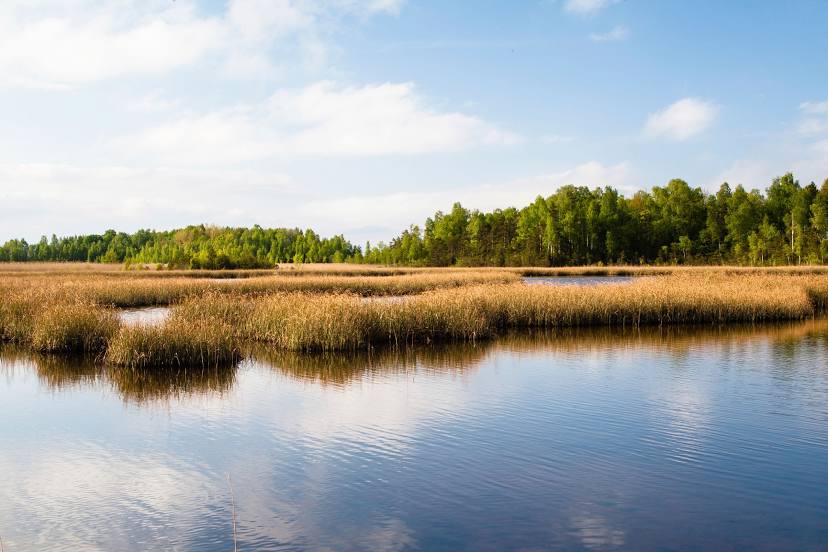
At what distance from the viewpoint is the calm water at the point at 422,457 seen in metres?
6.68

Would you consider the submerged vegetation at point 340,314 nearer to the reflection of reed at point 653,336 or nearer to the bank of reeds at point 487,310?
the bank of reeds at point 487,310

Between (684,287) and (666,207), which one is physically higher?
(666,207)

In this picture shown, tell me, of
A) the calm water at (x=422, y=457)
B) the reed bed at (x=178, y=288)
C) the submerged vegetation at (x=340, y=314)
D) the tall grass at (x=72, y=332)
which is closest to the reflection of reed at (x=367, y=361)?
the calm water at (x=422, y=457)

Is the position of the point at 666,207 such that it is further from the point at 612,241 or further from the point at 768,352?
the point at 768,352

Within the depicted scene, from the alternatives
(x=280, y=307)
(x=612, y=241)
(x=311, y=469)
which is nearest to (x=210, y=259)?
(x=280, y=307)

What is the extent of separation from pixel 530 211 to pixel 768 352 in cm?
Answer: 6886

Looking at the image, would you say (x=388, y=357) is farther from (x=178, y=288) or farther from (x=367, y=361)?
(x=178, y=288)

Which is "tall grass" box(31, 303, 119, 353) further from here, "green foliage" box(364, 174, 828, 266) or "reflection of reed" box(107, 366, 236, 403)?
"green foliage" box(364, 174, 828, 266)

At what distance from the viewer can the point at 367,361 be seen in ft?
54.4

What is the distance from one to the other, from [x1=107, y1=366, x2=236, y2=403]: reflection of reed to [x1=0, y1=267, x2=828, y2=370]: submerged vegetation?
46cm

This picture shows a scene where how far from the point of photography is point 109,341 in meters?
16.8

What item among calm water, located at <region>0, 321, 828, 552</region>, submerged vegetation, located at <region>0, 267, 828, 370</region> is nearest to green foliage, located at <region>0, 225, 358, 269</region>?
submerged vegetation, located at <region>0, 267, 828, 370</region>

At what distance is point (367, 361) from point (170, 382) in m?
4.49

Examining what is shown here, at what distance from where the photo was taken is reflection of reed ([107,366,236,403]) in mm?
13148
